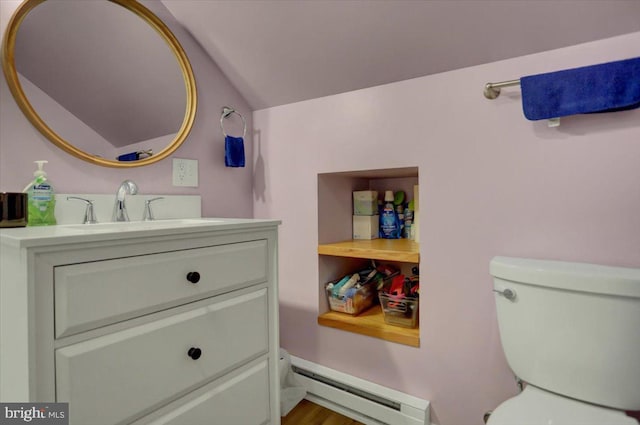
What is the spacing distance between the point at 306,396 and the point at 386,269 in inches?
29.4

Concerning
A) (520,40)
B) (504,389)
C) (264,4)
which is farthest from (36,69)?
(504,389)

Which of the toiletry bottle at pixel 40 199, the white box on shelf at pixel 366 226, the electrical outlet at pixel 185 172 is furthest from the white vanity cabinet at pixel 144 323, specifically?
the white box on shelf at pixel 366 226

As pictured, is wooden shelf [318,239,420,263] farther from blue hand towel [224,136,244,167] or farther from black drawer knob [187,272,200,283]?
black drawer knob [187,272,200,283]

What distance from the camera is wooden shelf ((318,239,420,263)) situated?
140cm

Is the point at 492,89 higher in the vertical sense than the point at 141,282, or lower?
higher

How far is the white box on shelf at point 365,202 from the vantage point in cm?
181

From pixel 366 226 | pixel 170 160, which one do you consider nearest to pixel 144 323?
pixel 170 160

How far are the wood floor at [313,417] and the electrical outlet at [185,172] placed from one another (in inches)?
44.3

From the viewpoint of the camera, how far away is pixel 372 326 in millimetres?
1496

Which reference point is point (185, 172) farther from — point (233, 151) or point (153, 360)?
point (153, 360)

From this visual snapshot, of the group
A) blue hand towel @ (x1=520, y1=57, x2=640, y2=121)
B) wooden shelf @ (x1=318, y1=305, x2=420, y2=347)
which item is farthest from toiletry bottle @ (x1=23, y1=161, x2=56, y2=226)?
blue hand towel @ (x1=520, y1=57, x2=640, y2=121)

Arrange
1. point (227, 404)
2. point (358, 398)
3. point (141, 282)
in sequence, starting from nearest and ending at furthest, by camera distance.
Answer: point (141, 282) → point (227, 404) → point (358, 398)

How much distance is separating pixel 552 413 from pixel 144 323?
1.08m

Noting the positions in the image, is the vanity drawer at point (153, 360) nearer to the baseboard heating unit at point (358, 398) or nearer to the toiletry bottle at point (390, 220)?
the baseboard heating unit at point (358, 398)
